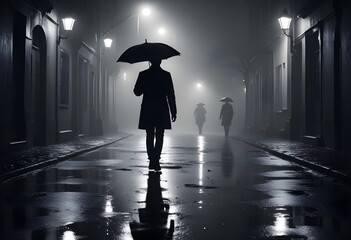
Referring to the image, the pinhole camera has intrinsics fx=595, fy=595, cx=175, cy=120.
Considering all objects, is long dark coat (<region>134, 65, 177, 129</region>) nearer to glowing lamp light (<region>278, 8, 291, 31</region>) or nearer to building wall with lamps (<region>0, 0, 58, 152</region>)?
building wall with lamps (<region>0, 0, 58, 152</region>)

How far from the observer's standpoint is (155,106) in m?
10.8

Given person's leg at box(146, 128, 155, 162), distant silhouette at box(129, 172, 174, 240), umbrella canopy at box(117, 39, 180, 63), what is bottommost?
distant silhouette at box(129, 172, 174, 240)

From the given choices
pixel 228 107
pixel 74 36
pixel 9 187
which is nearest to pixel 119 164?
pixel 9 187

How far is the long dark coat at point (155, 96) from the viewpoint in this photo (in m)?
10.8

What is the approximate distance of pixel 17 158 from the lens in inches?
498

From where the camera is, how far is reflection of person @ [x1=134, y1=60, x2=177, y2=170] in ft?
35.4

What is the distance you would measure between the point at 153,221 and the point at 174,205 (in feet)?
3.48

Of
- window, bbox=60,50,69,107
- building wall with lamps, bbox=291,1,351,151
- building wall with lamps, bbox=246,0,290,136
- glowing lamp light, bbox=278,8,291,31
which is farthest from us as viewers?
building wall with lamps, bbox=246,0,290,136

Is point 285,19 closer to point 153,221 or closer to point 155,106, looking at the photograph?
point 155,106

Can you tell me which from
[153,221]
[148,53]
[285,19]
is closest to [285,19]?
[285,19]

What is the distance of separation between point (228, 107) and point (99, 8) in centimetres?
886

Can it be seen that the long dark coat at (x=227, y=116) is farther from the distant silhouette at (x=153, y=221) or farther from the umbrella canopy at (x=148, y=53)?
the distant silhouette at (x=153, y=221)

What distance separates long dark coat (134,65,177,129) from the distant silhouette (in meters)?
2.97

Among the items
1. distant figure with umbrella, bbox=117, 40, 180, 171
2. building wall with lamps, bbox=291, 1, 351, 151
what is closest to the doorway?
distant figure with umbrella, bbox=117, 40, 180, 171
